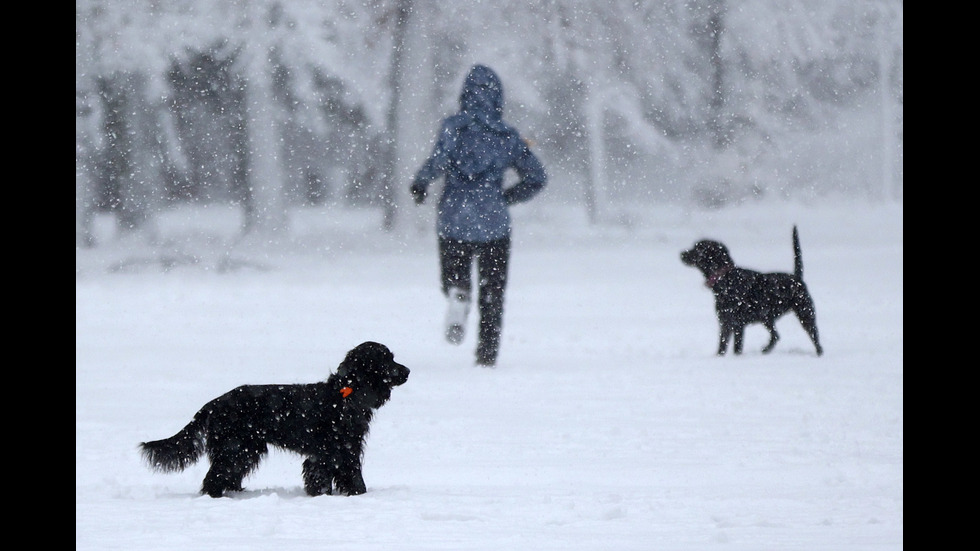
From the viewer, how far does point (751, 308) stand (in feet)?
33.3

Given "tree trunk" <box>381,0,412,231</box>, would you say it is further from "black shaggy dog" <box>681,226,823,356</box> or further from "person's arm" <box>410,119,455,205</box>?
"person's arm" <box>410,119,455,205</box>

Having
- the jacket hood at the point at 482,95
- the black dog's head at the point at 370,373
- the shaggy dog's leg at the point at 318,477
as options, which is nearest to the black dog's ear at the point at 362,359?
the black dog's head at the point at 370,373

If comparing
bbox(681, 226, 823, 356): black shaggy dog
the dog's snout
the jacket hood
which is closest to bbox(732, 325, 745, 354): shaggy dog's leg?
bbox(681, 226, 823, 356): black shaggy dog

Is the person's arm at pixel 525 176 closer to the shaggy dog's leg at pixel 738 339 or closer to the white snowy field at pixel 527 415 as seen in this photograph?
the white snowy field at pixel 527 415

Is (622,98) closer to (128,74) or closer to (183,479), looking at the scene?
(128,74)

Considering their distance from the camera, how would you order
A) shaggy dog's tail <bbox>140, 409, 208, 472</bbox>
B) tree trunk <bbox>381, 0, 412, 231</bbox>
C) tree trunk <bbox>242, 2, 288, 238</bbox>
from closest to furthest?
shaggy dog's tail <bbox>140, 409, 208, 472</bbox>
tree trunk <bbox>381, 0, 412, 231</bbox>
tree trunk <bbox>242, 2, 288, 238</bbox>

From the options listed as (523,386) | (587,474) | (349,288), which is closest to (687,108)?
(349,288)

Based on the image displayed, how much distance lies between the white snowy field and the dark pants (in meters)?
0.30

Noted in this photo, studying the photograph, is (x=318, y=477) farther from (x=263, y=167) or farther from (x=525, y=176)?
(x=263, y=167)

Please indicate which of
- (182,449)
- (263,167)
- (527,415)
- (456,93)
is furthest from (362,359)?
(456,93)

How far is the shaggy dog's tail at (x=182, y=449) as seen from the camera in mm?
5340

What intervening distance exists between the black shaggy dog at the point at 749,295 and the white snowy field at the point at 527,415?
→ 237 mm

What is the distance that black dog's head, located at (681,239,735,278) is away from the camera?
34.0 ft
